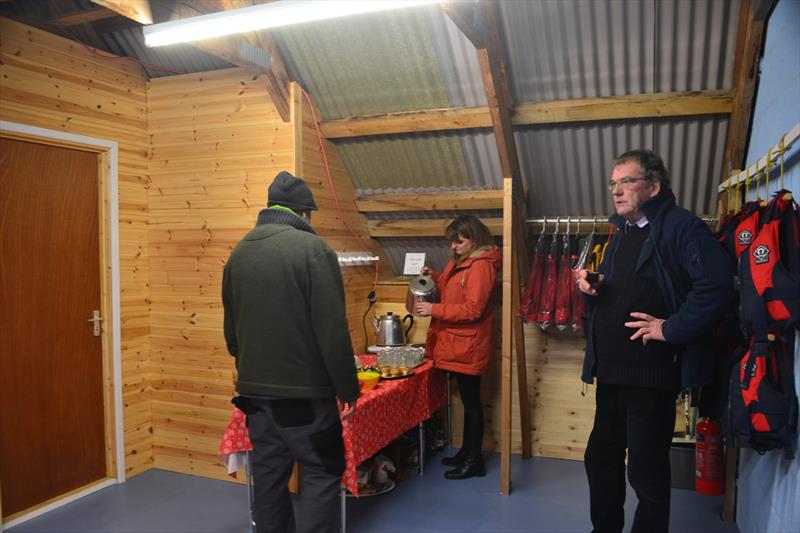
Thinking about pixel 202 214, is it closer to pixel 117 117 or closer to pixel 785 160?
pixel 117 117

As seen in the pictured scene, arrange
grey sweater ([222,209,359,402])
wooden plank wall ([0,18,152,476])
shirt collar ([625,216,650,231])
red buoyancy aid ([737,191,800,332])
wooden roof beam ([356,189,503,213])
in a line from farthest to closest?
1. wooden roof beam ([356,189,503,213])
2. wooden plank wall ([0,18,152,476])
3. shirt collar ([625,216,650,231])
4. grey sweater ([222,209,359,402])
5. red buoyancy aid ([737,191,800,332])

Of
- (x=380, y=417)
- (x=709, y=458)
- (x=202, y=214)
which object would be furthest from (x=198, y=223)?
(x=709, y=458)

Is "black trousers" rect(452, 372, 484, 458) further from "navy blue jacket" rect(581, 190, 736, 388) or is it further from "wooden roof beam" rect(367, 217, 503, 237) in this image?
"navy blue jacket" rect(581, 190, 736, 388)

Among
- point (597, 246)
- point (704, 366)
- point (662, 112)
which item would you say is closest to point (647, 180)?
point (704, 366)

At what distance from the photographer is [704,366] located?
243 cm

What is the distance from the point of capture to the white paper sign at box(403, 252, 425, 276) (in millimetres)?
4512

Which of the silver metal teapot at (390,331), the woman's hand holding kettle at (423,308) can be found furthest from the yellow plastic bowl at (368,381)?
the silver metal teapot at (390,331)

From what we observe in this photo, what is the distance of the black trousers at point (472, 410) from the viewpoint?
3.89 metres

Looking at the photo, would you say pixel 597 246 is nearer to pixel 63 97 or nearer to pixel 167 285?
pixel 167 285

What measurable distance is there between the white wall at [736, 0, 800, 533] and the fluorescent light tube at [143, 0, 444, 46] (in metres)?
1.36

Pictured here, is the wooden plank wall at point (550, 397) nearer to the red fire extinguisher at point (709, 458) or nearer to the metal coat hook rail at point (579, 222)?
the metal coat hook rail at point (579, 222)

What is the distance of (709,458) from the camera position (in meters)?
3.42

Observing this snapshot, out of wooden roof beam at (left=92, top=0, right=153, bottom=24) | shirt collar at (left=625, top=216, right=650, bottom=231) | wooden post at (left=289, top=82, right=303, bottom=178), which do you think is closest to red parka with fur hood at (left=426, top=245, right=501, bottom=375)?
wooden post at (left=289, top=82, right=303, bottom=178)

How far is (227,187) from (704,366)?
2.68 m
